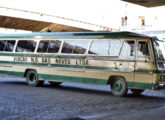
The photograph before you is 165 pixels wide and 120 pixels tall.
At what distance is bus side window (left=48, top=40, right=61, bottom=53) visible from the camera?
16.2 m

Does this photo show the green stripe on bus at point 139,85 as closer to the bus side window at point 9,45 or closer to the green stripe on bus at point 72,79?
the green stripe on bus at point 72,79

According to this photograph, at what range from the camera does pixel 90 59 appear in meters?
14.9

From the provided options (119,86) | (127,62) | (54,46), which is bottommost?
(119,86)

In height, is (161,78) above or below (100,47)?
below

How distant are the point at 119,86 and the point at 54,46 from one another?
13.3 ft

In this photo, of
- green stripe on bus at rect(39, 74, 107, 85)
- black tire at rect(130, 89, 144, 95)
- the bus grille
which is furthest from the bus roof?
black tire at rect(130, 89, 144, 95)

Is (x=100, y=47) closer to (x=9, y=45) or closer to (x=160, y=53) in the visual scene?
(x=160, y=53)

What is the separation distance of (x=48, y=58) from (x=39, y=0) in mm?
19960

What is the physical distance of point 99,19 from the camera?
42.0 meters

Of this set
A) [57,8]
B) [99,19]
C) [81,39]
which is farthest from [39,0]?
[81,39]

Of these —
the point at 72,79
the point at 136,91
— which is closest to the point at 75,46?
the point at 72,79

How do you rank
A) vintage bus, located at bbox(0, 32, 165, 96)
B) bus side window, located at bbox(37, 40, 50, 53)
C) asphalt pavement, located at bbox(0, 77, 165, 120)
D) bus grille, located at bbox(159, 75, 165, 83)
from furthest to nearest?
bus side window, located at bbox(37, 40, 50, 53) → vintage bus, located at bbox(0, 32, 165, 96) → bus grille, located at bbox(159, 75, 165, 83) → asphalt pavement, located at bbox(0, 77, 165, 120)

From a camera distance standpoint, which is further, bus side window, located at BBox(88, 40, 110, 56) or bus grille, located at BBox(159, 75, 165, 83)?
bus side window, located at BBox(88, 40, 110, 56)

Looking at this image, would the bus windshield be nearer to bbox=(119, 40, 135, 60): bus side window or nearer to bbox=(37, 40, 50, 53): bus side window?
bbox=(119, 40, 135, 60): bus side window
